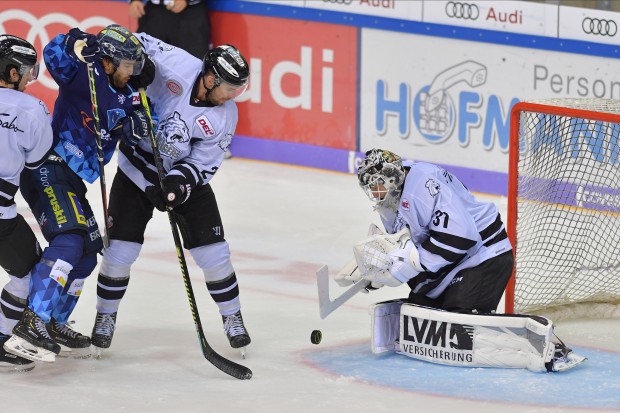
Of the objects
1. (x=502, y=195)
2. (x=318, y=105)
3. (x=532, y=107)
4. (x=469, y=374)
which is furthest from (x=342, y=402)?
(x=318, y=105)

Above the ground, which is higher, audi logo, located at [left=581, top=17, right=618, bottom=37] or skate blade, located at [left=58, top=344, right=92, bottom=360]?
audi logo, located at [left=581, top=17, right=618, bottom=37]

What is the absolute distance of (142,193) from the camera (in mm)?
5215

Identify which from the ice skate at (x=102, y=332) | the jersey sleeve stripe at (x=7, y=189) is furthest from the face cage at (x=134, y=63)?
the ice skate at (x=102, y=332)

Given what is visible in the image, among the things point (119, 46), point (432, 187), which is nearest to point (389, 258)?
point (432, 187)

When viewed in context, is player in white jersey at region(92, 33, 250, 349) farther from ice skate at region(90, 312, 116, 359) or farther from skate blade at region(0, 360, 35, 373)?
skate blade at region(0, 360, 35, 373)

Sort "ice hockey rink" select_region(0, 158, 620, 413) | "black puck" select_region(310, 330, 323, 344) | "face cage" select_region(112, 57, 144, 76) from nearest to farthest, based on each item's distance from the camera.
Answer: "ice hockey rink" select_region(0, 158, 620, 413), "face cage" select_region(112, 57, 144, 76), "black puck" select_region(310, 330, 323, 344)

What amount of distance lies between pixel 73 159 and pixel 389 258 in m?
1.14

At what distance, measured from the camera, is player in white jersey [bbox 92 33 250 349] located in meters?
5.05

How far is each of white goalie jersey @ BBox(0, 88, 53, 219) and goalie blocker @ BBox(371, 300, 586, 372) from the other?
1.30m

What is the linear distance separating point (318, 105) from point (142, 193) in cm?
328

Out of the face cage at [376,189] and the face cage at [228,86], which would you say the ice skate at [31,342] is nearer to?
the face cage at [228,86]

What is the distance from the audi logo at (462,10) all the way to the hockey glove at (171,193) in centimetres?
312

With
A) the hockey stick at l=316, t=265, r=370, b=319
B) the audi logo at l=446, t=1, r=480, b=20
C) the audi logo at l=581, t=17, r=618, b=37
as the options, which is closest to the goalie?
the hockey stick at l=316, t=265, r=370, b=319

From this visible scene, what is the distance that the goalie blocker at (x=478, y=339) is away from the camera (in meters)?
4.99
